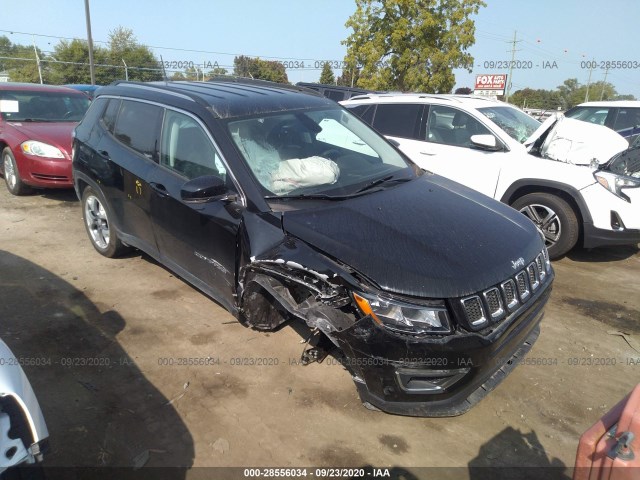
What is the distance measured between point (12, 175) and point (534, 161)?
7430mm

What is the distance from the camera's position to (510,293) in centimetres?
271

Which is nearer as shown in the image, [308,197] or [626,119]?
[308,197]

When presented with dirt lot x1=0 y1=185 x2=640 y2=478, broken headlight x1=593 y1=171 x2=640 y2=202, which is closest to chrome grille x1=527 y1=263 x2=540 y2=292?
dirt lot x1=0 y1=185 x2=640 y2=478

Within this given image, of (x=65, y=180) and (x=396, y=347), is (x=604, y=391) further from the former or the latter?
(x=65, y=180)

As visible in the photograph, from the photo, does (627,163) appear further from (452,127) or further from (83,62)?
(83,62)

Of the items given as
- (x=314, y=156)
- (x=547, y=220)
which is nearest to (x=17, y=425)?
(x=314, y=156)

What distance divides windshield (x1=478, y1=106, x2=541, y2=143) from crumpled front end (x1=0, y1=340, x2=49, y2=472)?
5.51 meters

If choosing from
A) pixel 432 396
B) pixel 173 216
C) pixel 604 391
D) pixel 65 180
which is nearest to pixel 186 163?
pixel 173 216

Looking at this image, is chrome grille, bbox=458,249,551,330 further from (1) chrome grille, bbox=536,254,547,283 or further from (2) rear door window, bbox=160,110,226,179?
(2) rear door window, bbox=160,110,226,179

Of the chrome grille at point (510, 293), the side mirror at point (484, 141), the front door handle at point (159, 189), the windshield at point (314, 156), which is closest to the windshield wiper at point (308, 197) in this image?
the windshield at point (314, 156)

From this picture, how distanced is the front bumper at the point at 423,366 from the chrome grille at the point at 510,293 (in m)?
0.06

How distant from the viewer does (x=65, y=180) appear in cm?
697

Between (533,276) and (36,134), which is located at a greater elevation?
(36,134)

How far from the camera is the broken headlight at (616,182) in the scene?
195 inches
